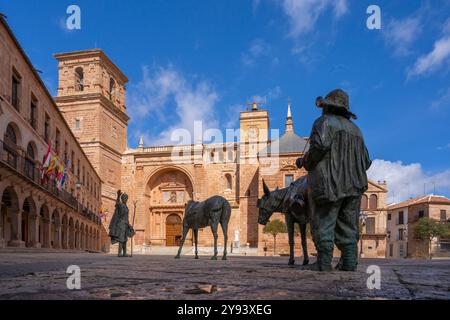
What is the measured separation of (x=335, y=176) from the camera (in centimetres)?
446

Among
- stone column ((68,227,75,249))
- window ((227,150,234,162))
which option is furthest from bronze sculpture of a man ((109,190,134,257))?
window ((227,150,234,162))

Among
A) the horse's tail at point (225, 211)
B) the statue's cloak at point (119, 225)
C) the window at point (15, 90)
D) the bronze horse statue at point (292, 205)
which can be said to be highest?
the window at point (15, 90)

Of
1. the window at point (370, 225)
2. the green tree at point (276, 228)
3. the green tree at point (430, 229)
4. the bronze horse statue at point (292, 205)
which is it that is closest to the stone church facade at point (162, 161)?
the green tree at point (276, 228)

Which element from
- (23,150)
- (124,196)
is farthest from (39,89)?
(124,196)

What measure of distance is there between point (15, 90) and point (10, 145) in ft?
10.9

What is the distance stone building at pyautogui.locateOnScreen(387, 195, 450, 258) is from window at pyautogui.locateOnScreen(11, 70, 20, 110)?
4232 cm

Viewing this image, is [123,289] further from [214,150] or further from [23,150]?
[214,150]

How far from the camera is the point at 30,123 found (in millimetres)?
20625

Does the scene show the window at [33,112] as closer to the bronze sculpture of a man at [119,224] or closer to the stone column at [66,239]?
the stone column at [66,239]

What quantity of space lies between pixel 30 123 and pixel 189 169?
84.8 feet

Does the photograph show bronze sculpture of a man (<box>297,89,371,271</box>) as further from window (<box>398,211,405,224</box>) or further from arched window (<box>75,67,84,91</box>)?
window (<box>398,211,405,224</box>)

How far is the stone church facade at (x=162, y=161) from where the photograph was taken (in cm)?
4181

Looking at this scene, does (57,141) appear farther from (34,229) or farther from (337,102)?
(337,102)
